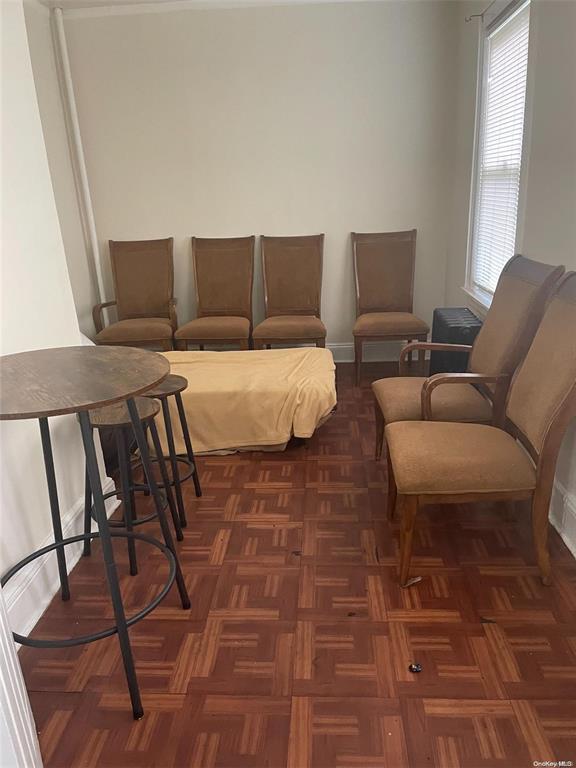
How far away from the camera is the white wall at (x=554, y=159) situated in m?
2.10

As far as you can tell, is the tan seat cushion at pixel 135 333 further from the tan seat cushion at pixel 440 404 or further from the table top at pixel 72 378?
the table top at pixel 72 378

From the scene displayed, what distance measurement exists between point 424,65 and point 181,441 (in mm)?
3197

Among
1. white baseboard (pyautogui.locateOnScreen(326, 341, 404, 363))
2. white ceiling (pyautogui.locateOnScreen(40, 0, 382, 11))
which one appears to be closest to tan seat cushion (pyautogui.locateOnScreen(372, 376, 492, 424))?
white baseboard (pyautogui.locateOnScreen(326, 341, 404, 363))

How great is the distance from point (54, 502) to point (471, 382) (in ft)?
5.14

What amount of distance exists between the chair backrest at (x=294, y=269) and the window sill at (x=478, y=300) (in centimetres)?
111

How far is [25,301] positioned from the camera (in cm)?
187

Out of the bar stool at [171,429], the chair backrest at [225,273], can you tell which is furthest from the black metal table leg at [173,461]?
the chair backrest at [225,273]

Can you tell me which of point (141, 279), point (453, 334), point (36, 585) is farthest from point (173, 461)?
point (141, 279)

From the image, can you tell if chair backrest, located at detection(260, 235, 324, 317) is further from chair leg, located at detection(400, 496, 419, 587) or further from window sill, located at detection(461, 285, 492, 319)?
chair leg, located at detection(400, 496, 419, 587)

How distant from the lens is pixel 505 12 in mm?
2885

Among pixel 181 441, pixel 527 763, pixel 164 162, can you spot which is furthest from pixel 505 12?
pixel 527 763

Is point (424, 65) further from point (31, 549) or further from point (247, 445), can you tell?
point (31, 549)

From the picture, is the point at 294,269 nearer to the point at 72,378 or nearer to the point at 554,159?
the point at 554,159

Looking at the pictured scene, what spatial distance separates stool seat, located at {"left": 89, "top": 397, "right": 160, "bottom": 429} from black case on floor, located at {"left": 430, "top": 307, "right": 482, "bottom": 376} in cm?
169
